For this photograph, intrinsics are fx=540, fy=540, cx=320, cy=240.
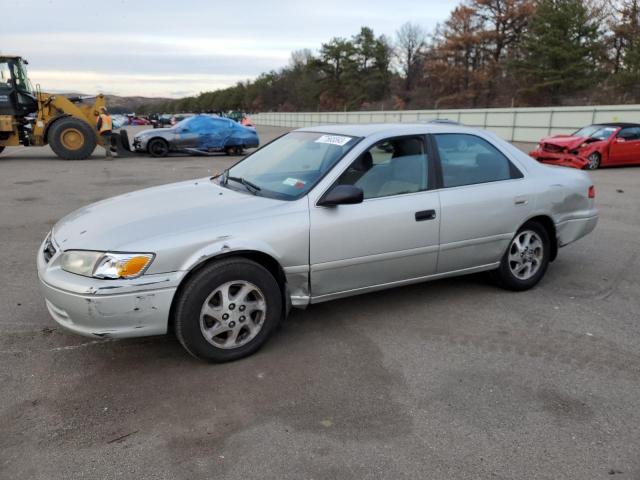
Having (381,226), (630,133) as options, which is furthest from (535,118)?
(381,226)

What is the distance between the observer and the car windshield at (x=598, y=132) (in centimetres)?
1553

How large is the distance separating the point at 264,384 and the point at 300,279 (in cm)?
77

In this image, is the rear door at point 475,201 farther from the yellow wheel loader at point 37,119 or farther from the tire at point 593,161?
the yellow wheel loader at point 37,119

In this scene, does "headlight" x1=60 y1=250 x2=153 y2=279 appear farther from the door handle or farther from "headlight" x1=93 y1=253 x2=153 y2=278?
the door handle

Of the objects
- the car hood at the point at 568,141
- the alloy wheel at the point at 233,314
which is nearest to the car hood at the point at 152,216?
the alloy wheel at the point at 233,314

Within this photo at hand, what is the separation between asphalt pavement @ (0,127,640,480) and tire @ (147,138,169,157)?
13.9 metres

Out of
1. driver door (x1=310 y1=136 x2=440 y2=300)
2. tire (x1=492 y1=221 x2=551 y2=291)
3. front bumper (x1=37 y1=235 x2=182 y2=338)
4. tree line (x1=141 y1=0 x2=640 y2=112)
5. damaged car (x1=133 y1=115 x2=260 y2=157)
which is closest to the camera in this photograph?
front bumper (x1=37 y1=235 x2=182 y2=338)

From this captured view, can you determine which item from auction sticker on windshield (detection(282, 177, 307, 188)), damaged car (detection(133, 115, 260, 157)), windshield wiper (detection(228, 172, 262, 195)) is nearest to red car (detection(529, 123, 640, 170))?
damaged car (detection(133, 115, 260, 157))

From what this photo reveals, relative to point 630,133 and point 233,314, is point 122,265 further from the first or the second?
point 630,133

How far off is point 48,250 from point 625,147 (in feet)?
53.1

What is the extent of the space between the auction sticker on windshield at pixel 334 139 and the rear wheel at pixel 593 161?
13.2 m

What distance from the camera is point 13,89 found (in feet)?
54.0

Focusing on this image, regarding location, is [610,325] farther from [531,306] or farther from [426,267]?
[426,267]

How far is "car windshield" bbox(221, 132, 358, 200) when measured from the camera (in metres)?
3.94
